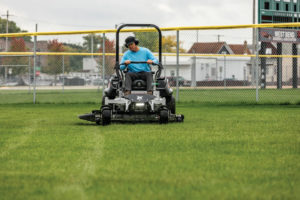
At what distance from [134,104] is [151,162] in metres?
3.81

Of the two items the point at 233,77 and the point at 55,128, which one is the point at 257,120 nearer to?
the point at 55,128

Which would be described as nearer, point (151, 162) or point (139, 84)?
point (151, 162)

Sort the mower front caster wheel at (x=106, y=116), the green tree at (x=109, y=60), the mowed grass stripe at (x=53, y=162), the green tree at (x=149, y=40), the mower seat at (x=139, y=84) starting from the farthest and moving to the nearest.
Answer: the green tree at (x=109, y=60), the green tree at (x=149, y=40), the mower seat at (x=139, y=84), the mower front caster wheel at (x=106, y=116), the mowed grass stripe at (x=53, y=162)

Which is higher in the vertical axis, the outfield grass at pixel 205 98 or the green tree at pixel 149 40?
the green tree at pixel 149 40

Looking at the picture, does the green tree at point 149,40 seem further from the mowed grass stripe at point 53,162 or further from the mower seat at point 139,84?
the mowed grass stripe at point 53,162

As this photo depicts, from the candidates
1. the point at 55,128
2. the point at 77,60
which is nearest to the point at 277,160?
the point at 55,128

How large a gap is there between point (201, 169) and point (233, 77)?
27.1m

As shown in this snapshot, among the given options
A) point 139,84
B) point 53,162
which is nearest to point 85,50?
point 139,84

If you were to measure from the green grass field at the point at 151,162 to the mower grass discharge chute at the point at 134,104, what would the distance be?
0.36 meters

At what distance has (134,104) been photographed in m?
8.77

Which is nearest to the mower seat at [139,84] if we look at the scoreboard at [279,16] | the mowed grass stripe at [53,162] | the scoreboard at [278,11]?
the mowed grass stripe at [53,162]

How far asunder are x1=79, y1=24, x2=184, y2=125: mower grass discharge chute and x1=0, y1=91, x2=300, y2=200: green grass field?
0.36 m

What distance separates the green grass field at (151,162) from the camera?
3.82m

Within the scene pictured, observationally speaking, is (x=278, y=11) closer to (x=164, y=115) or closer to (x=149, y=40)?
(x=149, y=40)
